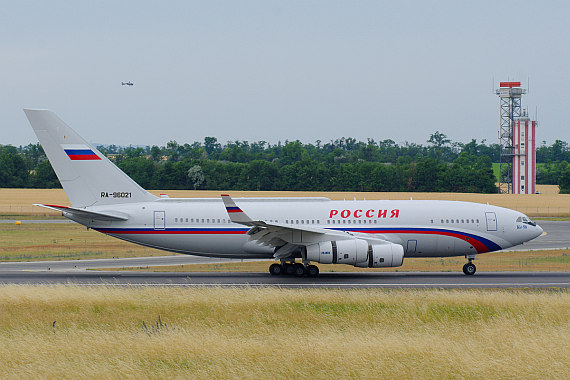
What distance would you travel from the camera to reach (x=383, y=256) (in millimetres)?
31531

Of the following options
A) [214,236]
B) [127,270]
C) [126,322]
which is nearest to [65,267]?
[127,270]

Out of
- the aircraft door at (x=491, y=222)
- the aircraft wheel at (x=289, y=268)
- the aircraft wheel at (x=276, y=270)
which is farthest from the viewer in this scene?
the aircraft door at (x=491, y=222)

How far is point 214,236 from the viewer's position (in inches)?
1336

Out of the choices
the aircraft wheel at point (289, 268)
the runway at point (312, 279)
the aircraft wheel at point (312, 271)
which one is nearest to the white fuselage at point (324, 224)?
the aircraft wheel at point (289, 268)

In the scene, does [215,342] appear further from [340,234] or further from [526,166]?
[526,166]

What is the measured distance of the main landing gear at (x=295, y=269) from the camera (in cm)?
3375

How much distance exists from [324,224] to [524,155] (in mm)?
113805

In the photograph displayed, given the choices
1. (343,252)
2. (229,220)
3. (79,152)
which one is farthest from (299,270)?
(79,152)

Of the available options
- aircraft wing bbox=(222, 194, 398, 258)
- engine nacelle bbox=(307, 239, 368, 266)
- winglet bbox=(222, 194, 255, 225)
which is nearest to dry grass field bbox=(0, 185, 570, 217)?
aircraft wing bbox=(222, 194, 398, 258)

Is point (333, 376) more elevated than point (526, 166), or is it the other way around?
point (526, 166)

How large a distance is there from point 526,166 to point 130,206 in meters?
119

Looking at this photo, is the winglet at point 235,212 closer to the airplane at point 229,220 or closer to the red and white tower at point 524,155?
the airplane at point 229,220

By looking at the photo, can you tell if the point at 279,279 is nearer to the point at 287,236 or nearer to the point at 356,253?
the point at 287,236

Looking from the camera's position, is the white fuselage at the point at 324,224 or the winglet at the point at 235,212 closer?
the winglet at the point at 235,212
